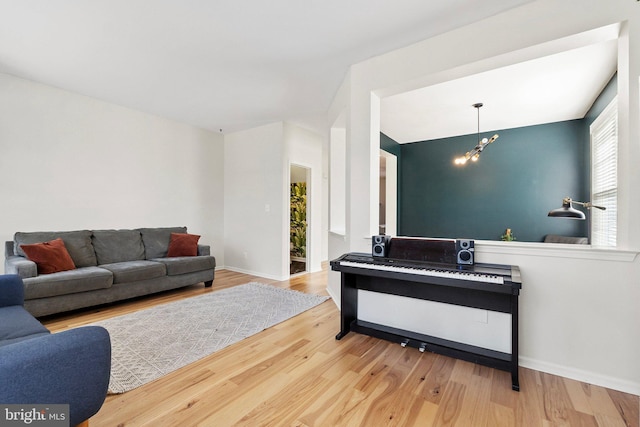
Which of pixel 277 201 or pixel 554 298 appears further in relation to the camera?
pixel 277 201

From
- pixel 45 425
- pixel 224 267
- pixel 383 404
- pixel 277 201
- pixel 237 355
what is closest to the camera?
pixel 45 425

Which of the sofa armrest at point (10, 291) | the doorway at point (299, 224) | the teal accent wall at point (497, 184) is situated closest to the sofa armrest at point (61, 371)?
the sofa armrest at point (10, 291)

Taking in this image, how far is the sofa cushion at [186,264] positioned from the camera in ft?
12.4

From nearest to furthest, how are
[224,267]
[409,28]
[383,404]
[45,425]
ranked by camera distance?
1. [45,425]
2. [383,404]
3. [409,28]
4. [224,267]

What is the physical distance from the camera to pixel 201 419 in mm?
1538

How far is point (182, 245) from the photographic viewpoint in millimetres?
4223

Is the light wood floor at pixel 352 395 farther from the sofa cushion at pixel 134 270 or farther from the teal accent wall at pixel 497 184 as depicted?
the teal accent wall at pixel 497 184

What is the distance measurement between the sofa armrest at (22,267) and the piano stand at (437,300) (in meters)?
2.88

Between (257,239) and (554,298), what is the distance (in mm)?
4095

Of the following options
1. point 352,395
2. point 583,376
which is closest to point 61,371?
→ point 352,395

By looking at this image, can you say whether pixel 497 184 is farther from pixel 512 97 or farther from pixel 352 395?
pixel 352 395

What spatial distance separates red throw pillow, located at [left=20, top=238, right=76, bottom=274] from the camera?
9.70 ft

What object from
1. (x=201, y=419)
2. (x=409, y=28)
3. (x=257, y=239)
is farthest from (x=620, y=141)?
(x=257, y=239)

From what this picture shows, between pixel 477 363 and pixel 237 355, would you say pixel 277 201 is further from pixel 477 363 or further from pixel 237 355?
pixel 477 363
